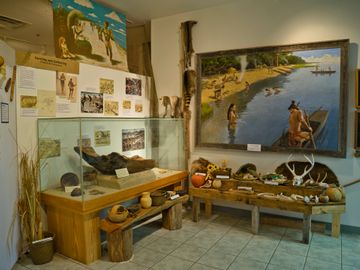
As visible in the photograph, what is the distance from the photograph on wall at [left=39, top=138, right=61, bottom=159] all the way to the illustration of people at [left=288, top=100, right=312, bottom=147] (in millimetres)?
2643

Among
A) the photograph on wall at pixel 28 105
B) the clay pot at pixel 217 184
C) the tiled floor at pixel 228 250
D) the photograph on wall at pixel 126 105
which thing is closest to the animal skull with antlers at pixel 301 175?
the tiled floor at pixel 228 250

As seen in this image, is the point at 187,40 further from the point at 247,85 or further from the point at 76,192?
the point at 76,192

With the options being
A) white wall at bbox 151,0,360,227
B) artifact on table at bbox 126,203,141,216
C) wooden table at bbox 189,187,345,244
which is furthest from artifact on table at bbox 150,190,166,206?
white wall at bbox 151,0,360,227

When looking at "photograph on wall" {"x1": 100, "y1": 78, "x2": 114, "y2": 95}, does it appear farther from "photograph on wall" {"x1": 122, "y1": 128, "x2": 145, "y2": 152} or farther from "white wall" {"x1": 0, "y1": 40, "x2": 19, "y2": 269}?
"white wall" {"x1": 0, "y1": 40, "x2": 19, "y2": 269}

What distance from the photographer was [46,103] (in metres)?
2.81

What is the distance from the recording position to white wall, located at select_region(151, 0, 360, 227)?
3.06 metres

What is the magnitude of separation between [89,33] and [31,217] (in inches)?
87.0

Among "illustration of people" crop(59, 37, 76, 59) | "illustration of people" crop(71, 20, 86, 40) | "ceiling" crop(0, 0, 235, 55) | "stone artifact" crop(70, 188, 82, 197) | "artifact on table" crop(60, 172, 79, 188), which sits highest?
"ceiling" crop(0, 0, 235, 55)

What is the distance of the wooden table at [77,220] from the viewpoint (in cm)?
245

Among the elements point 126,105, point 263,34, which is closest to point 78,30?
point 126,105

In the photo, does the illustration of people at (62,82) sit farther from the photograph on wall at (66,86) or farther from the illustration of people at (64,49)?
the illustration of people at (64,49)

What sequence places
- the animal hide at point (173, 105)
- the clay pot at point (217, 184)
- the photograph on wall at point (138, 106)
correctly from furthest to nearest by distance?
the photograph on wall at point (138, 106) → the animal hide at point (173, 105) → the clay pot at point (217, 184)

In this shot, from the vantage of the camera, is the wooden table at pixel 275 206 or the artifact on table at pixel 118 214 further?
the wooden table at pixel 275 206

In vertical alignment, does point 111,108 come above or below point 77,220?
above
